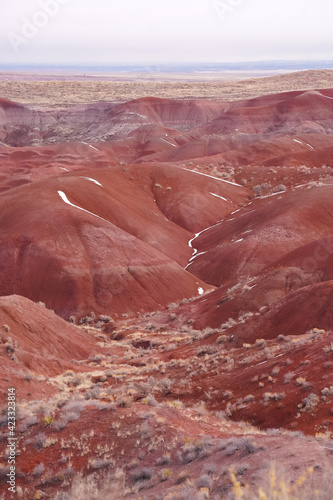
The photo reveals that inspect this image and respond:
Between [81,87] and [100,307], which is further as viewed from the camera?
[81,87]

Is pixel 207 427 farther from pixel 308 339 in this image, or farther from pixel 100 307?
pixel 100 307

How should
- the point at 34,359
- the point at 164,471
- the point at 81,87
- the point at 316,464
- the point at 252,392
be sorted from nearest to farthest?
the point at 316,464 → the point at 164,471 → the point at 252,392 → the point at 34,359 → the point at 81,87

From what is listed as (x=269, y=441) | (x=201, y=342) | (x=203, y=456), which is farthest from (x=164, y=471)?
(x=201, y=342)

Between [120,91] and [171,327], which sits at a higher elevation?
[120,91]

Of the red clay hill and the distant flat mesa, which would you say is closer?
the red clay hill

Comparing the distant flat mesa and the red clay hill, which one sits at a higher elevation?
the distant flat mesa

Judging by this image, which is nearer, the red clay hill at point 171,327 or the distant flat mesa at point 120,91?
the red clay hill at point 171,327

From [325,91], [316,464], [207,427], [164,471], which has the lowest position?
[207,427]

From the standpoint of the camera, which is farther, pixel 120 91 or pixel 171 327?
pixel 120 91
